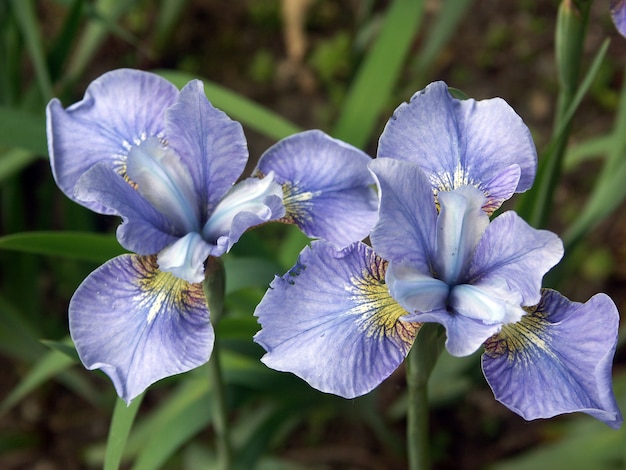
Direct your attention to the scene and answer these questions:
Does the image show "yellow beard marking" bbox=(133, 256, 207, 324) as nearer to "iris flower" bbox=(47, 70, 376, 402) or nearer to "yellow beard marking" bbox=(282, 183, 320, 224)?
"iris flower" bbox=(47, 70, 376, 402)

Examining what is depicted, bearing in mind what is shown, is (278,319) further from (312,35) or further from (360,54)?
(312,35)

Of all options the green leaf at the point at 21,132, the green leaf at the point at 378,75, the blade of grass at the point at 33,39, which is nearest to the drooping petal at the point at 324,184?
the green leaf at the point at 21,132

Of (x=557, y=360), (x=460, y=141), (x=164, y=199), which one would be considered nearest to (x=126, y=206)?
(x=164, y=199)

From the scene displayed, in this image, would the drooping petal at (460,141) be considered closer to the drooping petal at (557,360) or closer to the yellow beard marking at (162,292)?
the drooping petal at (557,360)

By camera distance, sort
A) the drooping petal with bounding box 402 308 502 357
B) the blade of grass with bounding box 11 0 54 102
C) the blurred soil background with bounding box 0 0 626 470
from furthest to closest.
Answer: the blurred soil background with bounding box 0 0 626 470 → the blade of grass with bounding box 11 0 54 102 → the drooping petal with bounding box 402 308 502 357

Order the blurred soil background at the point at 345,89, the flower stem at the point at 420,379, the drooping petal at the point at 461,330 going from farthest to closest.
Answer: the blurred soil background at the point at 345,89 → the flower stem at the point at 420,379 → the drooping petal at the point at 461,330

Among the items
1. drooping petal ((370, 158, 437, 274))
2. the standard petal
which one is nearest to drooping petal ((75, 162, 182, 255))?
drooping petal ((370, 158, 437, 274))

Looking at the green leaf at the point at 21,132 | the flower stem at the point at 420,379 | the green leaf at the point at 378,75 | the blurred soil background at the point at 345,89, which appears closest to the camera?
the flower stem at the point at 420,379
